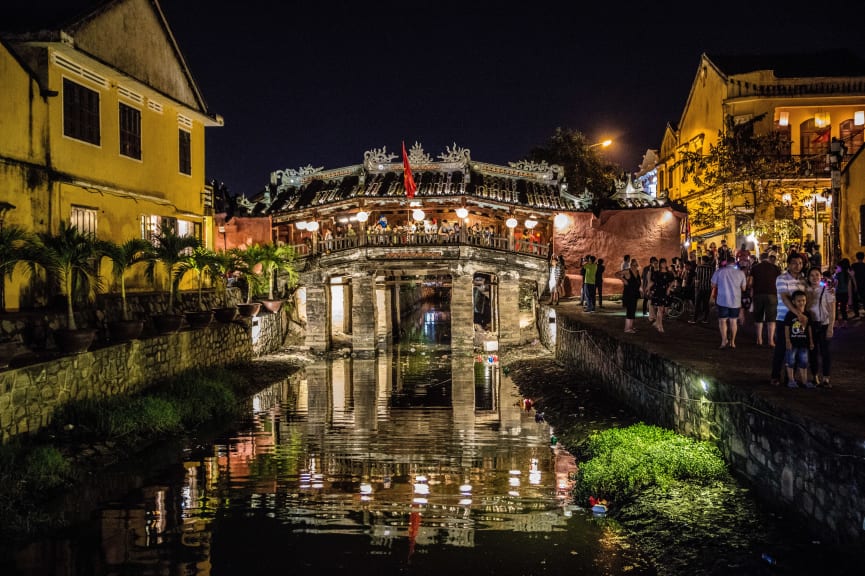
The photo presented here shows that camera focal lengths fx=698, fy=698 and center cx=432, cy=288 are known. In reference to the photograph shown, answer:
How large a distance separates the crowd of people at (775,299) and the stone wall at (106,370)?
37.7ft

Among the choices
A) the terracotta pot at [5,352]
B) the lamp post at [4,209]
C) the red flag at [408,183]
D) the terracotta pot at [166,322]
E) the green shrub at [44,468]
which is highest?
the red flag at [408,183]

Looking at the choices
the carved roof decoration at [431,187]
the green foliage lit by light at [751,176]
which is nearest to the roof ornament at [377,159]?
the carved roof decoration at [431,187]

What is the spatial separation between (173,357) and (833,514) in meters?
15.9

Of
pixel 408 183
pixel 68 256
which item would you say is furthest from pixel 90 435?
pixel 408 183

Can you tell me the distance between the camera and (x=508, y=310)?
99.9 ft

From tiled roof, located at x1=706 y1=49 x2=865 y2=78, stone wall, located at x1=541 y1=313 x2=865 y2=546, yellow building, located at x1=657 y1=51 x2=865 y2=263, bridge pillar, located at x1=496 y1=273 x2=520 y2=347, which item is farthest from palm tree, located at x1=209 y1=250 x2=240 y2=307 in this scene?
tiled roof, located at x1=706 y1=49 x2=865 y2=78

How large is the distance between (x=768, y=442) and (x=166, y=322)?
1353 centimetres

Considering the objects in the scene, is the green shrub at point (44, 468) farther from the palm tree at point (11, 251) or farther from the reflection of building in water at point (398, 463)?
the palm tree at point (11, 251)

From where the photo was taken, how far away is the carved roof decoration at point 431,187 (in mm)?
32469

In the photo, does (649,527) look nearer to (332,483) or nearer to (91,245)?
(332,483)

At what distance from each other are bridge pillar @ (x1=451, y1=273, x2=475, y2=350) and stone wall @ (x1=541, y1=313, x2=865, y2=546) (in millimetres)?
15948

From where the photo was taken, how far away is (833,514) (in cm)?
679

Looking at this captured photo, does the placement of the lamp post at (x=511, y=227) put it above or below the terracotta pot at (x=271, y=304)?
above

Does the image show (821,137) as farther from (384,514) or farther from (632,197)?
(384,514)
